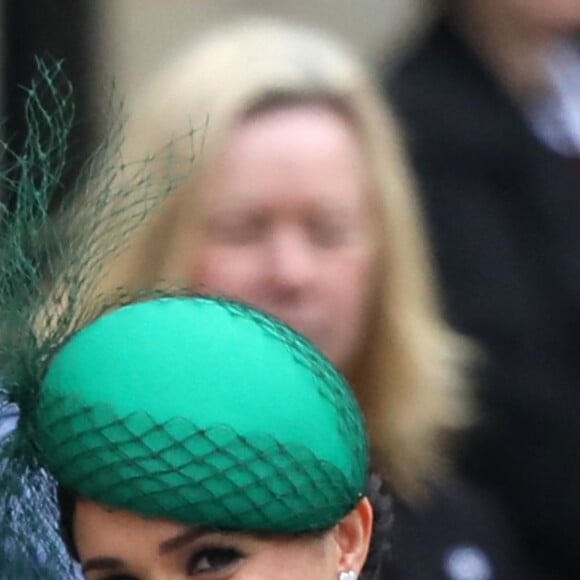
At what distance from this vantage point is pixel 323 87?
236 centimetres

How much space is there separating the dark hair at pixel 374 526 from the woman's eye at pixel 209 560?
0.40 feet

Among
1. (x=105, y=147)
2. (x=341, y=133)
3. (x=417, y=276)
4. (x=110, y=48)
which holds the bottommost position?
(x=110, y=48)

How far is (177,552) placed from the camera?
1458mm

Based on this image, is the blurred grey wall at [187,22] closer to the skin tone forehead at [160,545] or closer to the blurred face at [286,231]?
the blurred face at [286,231]

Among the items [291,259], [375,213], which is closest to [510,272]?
[375,213]

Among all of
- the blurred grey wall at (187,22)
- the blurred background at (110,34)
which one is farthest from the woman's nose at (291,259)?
the blurred grey wall at (187,22)

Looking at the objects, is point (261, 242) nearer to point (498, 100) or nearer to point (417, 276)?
point (417, 276)

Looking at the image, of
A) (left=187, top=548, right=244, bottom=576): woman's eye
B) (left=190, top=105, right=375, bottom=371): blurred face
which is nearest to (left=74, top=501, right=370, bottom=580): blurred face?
(left=187, top=548, right=244, bottom=576): woman's eye

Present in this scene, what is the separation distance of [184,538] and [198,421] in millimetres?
94

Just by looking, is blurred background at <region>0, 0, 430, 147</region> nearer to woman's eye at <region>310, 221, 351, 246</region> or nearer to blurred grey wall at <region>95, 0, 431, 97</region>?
blurred grey wall at <region>95, 0, 431, 97</region>

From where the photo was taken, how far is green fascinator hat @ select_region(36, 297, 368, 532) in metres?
1.44

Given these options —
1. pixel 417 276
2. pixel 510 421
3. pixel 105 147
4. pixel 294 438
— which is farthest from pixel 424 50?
pixel 294 438

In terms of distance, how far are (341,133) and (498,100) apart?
0.28 metres

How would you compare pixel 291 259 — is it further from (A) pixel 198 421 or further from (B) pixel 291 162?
(A) pixel 198 421
